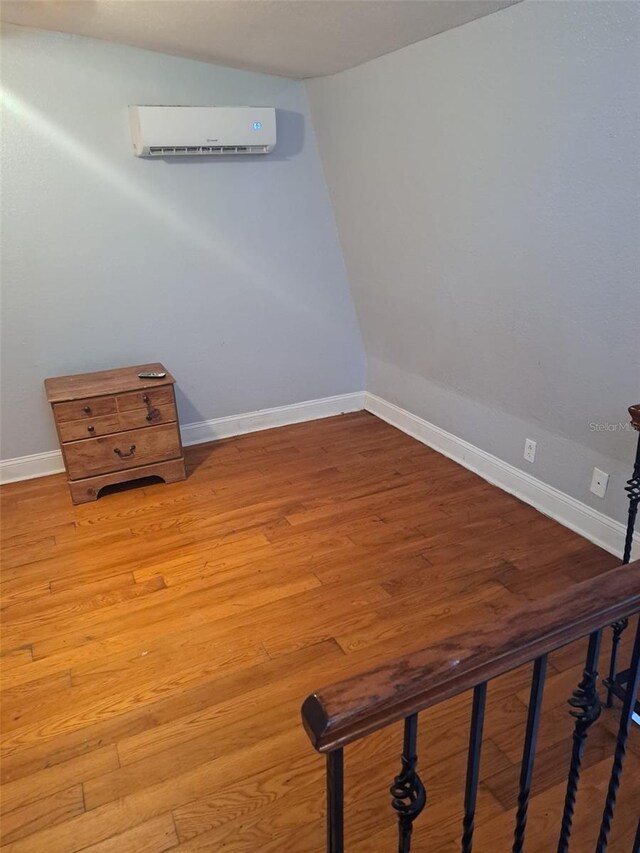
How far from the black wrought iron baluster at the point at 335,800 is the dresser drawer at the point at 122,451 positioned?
244cm

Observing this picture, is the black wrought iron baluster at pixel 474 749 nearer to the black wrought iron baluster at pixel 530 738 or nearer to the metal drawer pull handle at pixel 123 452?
the black wrought iron baluster at pixel 530 738

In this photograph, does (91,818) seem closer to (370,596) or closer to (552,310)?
(370,596)

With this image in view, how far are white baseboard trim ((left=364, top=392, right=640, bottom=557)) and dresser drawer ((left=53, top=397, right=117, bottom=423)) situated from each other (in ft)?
5.79

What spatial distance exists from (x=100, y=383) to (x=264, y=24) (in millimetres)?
1761

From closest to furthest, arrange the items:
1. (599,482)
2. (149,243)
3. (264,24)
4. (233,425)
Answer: (264,24) → (599,482) → (149,243) → (233,425)

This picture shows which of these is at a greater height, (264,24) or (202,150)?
(264,24)

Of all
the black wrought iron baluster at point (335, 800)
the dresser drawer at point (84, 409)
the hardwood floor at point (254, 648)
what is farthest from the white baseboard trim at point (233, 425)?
the black wrought iron baluster at point (335, 800)

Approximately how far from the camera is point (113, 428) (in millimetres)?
2914

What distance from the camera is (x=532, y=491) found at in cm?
282

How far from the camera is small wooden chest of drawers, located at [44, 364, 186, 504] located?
2.83 meters

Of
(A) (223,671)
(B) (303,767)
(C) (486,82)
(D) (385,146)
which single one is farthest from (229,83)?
(B) (303,767)

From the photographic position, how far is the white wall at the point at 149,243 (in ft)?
8.87

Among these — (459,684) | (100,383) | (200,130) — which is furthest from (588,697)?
(200,130)

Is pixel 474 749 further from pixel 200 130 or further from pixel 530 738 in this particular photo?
pixel 200 130
